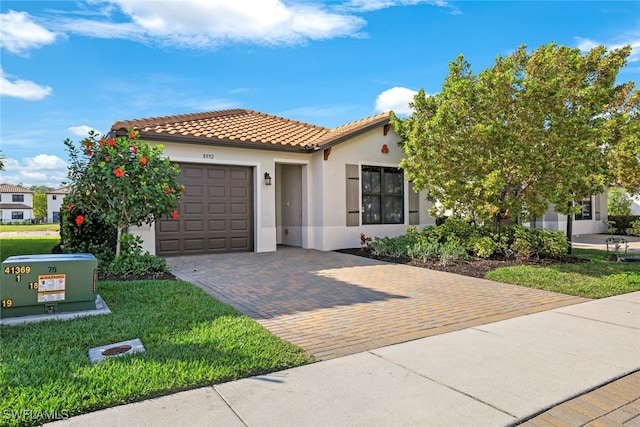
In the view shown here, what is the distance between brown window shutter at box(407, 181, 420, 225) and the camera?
14.0 metres

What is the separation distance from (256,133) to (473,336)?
9356 mm

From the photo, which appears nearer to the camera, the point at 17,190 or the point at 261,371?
the point at 261,371

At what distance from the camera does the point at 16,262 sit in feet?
14.8

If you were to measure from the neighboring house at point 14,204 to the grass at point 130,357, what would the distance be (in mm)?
71294

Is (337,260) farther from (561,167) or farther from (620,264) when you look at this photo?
(620,264)

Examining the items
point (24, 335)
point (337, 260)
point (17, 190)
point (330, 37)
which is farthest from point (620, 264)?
point (17, 190)

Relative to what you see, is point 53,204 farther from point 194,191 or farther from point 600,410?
point 600,410

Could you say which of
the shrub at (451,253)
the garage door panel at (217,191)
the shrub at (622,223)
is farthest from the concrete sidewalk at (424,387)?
the shrub at (622,223)

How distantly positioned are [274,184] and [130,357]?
8.91m

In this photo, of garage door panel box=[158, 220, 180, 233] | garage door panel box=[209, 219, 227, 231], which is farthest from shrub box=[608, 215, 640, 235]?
garage door panel box=[158, 220, 180, 233]

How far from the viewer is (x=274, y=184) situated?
12102 millimetres

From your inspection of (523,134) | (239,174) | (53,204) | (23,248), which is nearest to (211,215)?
(239,174)

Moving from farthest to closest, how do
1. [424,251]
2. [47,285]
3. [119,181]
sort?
1. [424,251]
2. [119,181]
3. [47,285]

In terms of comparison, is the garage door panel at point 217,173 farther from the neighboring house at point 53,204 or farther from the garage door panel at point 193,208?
the neighboring house at point 53,204
